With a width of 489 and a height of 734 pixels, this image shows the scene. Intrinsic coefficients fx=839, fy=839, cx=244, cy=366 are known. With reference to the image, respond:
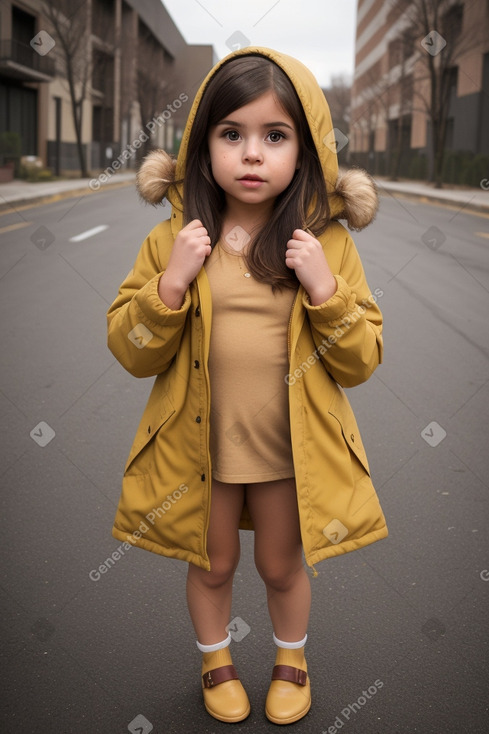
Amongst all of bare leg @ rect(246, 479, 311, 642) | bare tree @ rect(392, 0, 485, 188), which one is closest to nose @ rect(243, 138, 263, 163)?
bare leg @ rect(246, 479, 311, 642)

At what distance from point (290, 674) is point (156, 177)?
139 centimetres

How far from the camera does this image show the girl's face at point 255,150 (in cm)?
191

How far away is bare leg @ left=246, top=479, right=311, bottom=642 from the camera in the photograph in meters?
2.15

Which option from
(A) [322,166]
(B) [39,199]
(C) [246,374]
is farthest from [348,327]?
(B) [39,199]

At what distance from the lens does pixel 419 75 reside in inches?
1588

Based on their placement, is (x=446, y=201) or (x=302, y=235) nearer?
(x=302, y=235)

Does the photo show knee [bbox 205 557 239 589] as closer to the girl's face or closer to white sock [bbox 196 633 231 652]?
white sock [bbox 196 633 231 652]

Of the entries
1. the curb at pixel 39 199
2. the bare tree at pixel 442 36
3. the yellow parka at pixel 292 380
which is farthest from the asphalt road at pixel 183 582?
the bare tree at pixel 442 36

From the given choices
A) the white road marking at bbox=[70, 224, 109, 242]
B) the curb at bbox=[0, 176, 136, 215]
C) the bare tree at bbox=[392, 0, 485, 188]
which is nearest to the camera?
the white road marking at bbox=[70, 224, 109, 242]

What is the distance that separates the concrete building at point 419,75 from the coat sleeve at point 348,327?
67.4 ft

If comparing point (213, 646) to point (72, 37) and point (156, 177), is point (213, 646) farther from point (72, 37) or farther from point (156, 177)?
point (72, 37)

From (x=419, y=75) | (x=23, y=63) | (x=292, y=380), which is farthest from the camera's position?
(x=419, y=75)

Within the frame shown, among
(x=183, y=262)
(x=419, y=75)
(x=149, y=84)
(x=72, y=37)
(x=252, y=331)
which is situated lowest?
(x=252, y=331)

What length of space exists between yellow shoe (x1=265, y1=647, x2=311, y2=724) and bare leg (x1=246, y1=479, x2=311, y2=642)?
58 millimetres
